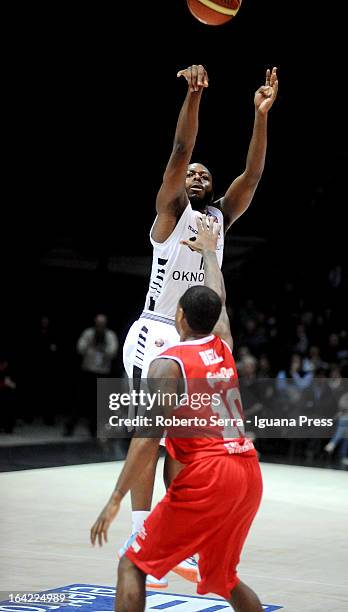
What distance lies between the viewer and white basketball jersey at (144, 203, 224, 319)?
195 inches

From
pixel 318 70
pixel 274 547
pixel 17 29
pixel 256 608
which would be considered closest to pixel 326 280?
pixel 318 70

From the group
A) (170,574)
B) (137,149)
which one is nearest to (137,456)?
(170,574)

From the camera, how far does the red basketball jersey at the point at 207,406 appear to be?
143 inches

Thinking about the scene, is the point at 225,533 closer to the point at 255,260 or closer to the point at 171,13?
the point at 171,13

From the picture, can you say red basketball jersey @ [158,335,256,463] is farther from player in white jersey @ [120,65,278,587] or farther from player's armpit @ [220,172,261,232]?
player's armpit @ [220,172,261,232]

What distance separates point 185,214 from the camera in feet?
16.2

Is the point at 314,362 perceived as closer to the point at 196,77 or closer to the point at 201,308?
the point at 196,77

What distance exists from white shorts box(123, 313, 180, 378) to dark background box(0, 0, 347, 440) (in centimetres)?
843

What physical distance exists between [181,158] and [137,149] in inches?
462

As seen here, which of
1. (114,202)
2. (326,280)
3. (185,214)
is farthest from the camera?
(114,202)

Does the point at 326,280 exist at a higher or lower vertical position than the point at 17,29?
lower

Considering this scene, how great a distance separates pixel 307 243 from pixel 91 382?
20.8 feet

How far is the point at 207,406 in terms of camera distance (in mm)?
3664

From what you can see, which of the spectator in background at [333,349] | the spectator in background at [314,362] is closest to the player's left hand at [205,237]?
the spectator in background at [314,362]
